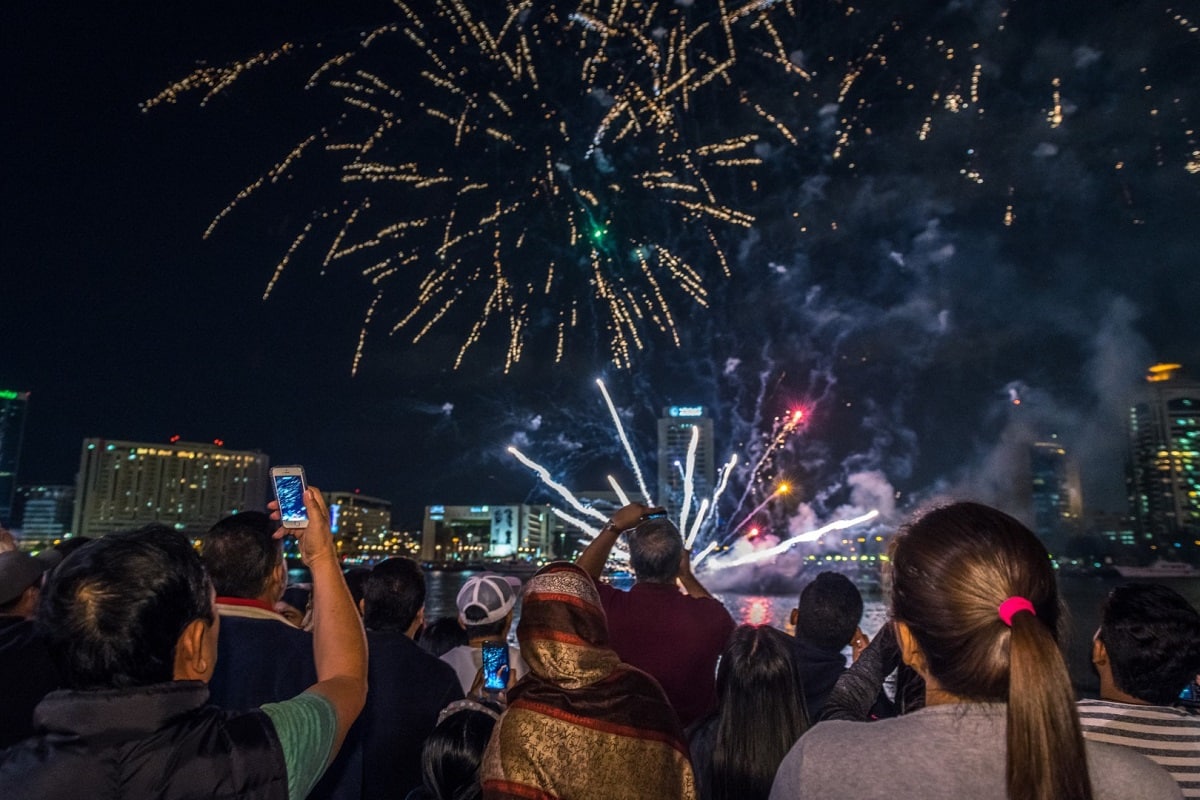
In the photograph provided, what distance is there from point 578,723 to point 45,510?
177 metres

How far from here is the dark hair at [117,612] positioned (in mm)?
1740

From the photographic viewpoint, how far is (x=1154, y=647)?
275 cm

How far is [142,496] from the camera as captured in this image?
128875mm

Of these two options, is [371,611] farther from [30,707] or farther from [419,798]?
[30,707]

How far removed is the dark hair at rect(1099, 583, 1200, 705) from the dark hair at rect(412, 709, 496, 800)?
2339mm

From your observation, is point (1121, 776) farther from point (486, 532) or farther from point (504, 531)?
point (486, 532)

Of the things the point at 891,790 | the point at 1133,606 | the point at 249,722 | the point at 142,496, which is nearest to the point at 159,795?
the point at 249,722

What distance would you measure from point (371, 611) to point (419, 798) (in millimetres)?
1162

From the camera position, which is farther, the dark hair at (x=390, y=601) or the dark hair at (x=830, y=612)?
the dark hair at (x=390, y=601)

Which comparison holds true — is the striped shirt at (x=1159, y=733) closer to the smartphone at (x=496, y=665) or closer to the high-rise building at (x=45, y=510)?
the smartphone at (x=496, y=665)

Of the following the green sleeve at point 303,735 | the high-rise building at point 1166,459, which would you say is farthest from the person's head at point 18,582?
the high-rise building at point 1166,459

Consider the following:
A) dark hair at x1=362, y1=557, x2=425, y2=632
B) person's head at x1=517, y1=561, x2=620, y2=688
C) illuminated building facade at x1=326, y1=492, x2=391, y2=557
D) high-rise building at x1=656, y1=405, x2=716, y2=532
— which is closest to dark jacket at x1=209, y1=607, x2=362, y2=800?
dark hair at x1=362, y1=557, x2=425, y2=632

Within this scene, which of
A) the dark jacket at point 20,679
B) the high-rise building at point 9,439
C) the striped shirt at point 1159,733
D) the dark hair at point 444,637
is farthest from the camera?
the high-rise building at point 9,439

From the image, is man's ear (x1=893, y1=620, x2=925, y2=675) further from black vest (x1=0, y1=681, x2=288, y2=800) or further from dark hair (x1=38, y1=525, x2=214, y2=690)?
dark hair (x1=38, y1=525, x2=214, y2=690)
